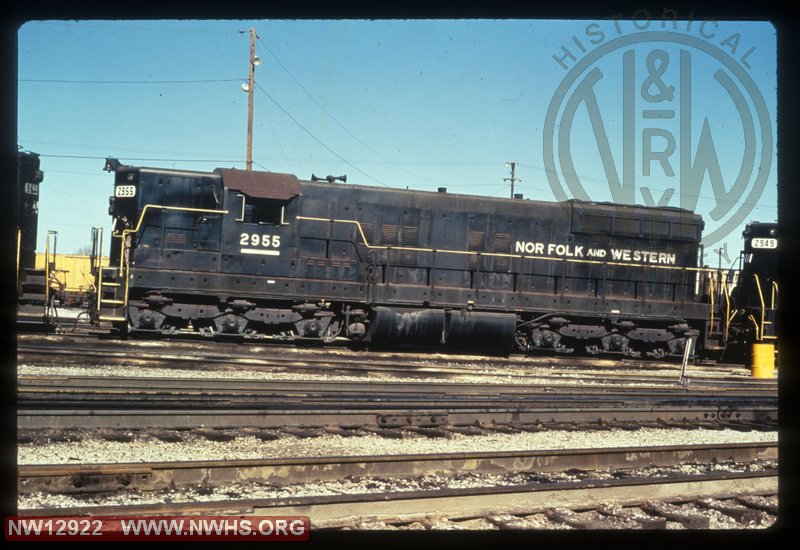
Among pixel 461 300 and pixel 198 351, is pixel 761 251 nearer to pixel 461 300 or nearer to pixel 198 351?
pixel 461 300

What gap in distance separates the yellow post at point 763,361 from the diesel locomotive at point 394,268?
4.05 ft

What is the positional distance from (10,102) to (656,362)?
48.3 ft

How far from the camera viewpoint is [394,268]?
1470 centimetres

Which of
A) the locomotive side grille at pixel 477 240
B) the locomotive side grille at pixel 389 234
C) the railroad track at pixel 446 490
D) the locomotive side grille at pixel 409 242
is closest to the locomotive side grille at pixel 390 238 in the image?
the locomotive side grille at pixel 389 234

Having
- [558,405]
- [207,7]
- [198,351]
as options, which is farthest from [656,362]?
[207,7]

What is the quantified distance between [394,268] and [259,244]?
2636mm

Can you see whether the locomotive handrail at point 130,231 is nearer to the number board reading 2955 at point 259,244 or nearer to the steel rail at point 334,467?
the number board reading 2955 at point 259,244

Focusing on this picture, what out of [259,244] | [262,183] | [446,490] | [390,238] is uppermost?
[262,183]

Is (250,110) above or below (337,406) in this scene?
above

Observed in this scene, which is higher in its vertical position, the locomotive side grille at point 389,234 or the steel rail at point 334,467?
the locomotive side grille at point 389,234

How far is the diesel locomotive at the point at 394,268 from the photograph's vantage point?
539 inches

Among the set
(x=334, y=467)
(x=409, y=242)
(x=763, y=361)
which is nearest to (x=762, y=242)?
(x=763, y=361)

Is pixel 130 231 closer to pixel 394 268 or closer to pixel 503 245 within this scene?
pixel 394 268

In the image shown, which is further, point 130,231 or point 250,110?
point 250,110
